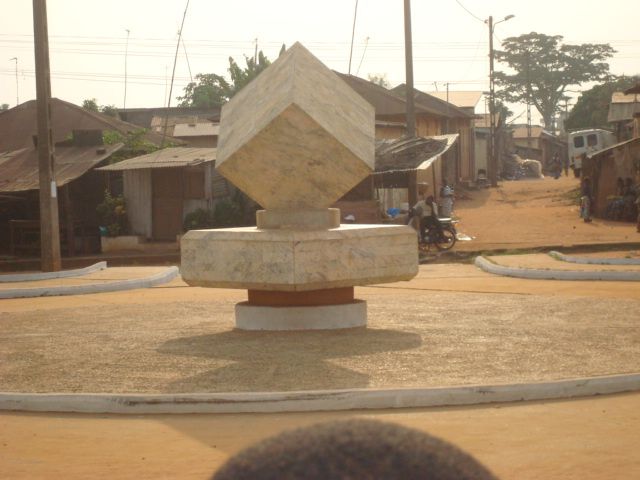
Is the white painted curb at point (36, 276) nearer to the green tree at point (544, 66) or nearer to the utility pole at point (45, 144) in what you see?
the utility pole at point (45, 144)

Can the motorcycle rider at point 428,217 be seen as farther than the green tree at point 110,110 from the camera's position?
No

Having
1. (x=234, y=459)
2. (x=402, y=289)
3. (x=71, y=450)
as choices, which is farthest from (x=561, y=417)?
(x=402, y=289)

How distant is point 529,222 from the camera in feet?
112

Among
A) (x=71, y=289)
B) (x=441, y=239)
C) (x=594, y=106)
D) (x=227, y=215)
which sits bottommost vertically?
(x=71, y=289)

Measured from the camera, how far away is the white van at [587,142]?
52188 mm

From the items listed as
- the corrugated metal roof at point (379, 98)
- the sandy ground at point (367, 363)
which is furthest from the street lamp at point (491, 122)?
the sandy ground at point (367, 363)

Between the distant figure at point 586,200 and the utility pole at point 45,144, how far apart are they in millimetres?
17288

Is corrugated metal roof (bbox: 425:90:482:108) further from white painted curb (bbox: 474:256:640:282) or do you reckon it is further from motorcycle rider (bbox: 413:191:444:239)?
white painted curb (bbox: 474:256:640:282)

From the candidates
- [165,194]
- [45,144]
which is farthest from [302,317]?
[165,194]

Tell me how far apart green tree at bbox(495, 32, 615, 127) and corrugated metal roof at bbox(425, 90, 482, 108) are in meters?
20.6

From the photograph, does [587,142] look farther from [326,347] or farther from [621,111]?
[326,347]

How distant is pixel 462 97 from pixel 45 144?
157 ft

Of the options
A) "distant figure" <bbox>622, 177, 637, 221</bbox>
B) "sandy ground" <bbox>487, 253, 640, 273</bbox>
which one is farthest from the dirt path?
"distant figure" <bbox>622, 177, 637, 221</bbox>

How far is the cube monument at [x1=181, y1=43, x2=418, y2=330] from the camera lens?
429 inches
